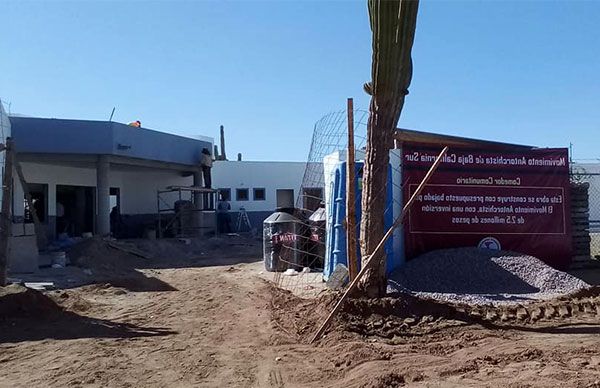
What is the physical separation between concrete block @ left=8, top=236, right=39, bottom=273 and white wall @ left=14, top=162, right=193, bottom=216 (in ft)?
31.1

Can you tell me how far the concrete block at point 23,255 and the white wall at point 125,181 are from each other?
31.1ft

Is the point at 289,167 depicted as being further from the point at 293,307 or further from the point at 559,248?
the point at 293,307

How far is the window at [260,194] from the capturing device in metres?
36.6

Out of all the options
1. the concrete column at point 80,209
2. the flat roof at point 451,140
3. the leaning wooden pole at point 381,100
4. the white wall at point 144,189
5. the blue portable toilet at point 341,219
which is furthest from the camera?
the white wall at point 144,189

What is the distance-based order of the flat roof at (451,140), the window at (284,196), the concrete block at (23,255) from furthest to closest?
1. the window at (284,196)
2. the concrete block at (23,255)
3. the flat roof at (451,140)

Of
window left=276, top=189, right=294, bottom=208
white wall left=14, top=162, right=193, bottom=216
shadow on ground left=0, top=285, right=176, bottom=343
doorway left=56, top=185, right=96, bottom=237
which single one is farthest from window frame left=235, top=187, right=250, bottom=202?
shadow on ground left=0, top=285, right=176, bottom=343

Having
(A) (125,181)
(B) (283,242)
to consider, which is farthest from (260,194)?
(B) (283,242)

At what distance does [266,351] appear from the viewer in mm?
6934

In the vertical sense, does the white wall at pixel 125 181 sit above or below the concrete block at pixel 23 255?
above

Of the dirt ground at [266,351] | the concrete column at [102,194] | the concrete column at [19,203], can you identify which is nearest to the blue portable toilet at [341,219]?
the dirt ground at [266,351]

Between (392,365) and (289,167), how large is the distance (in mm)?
31292

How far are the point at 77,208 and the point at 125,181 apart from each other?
2.98 metres

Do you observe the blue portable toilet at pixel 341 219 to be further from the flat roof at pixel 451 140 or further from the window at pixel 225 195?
the window at pixel 225 195

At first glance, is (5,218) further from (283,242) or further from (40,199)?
(40,199)
